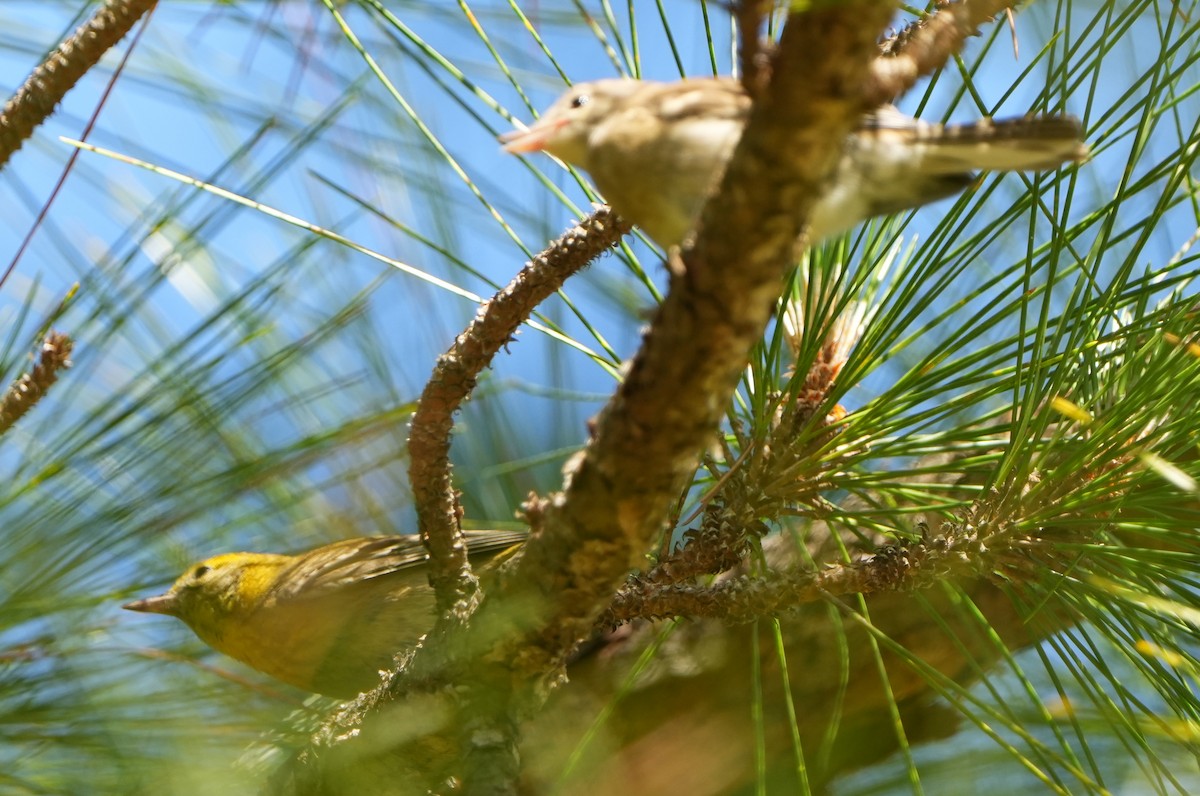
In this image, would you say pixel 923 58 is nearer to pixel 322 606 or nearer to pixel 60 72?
pixel 60 72

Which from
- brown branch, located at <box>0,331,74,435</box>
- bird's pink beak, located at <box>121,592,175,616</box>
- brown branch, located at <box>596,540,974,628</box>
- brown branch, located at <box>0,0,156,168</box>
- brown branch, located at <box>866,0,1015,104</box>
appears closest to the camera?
brown branch, located at <box>866,0,1015,104</box>

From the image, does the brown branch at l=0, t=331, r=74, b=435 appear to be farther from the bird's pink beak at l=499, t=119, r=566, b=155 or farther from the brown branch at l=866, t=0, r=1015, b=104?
the brown branch at l=866, t=0, r=1015, b=104

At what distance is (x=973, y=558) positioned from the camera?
3.91 feet

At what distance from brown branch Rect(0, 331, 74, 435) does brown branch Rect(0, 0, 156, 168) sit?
29 centimetres

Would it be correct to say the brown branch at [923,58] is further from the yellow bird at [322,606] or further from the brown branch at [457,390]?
the yellow bird at [322,606]

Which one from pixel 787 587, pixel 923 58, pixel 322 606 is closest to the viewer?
pixel 923 58

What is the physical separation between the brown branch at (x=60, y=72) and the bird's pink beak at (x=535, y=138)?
0.52 metres

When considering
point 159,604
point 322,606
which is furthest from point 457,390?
point 159,604

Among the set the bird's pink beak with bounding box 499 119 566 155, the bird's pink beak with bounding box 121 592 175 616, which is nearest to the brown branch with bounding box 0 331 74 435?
the bird's pink beak with bounding box 499 119 566 155

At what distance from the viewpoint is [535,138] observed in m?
1.44

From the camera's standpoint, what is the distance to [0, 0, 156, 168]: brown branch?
1418mm

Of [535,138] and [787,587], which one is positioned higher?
[535,138]

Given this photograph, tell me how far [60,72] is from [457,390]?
2.33 ft

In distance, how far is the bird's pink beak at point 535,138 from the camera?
4.72ft
